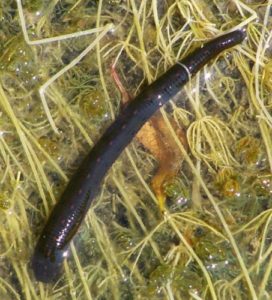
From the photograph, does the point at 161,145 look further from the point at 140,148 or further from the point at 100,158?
the point at 100,158

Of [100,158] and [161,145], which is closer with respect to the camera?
[100,158]

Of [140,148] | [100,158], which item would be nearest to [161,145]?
[140,148]

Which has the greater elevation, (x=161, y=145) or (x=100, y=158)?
(x=100, y=158)

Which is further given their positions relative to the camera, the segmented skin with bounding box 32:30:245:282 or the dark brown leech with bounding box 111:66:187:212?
the dark brown leech with bounding box 111:66:187:212

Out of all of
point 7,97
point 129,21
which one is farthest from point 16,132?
point 129,21

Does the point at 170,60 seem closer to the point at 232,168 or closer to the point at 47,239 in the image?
the point at 232,168
